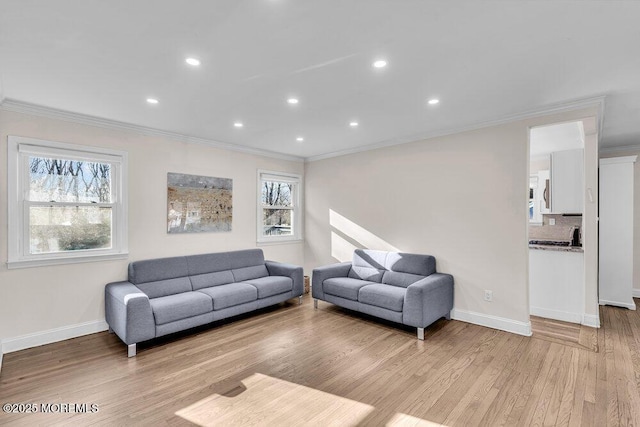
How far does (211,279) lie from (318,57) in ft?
10.7

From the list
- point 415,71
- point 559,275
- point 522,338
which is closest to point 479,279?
point 522,338

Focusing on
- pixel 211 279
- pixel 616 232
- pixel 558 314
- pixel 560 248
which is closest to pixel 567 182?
pixel 560 248

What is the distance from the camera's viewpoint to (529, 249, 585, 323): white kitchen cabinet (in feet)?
12.4

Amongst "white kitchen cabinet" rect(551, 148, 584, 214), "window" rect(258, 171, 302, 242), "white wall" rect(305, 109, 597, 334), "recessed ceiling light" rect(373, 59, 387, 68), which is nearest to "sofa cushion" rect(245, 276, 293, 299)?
"window" rect(258, 171, 302, 242)

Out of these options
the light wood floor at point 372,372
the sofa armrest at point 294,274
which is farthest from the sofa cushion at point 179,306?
the sofa armrest at point 294,274

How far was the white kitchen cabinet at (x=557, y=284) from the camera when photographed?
378cm

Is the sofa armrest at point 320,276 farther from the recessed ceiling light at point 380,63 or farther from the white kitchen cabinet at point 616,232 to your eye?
the white kitchen cabinet at point 616,232

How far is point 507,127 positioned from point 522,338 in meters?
2.44

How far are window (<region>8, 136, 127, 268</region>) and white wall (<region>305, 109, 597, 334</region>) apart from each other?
3.42 meters

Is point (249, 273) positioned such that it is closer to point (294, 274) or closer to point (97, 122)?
point (294, 274)

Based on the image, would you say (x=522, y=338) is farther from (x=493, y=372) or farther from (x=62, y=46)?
(x=62, y=46)

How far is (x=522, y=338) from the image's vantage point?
3379mm

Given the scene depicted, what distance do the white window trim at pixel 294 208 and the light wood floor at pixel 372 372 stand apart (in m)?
1.90

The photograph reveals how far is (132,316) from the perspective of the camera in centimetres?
298
